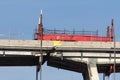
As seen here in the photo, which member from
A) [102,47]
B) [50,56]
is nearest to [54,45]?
[50,56]

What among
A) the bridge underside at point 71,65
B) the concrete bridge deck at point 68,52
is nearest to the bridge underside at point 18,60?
the concrete bridge deck at point 68,52

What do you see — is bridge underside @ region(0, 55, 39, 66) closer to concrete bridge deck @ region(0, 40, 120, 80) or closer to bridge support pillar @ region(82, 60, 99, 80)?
concrete bridge deck @ region(0, 40, 120, 80)

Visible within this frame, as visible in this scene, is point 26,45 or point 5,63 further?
point 5,63

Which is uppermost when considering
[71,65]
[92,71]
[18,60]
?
[18,60]

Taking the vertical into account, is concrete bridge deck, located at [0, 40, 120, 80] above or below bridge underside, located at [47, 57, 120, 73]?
above

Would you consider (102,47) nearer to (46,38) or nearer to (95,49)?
(95,49)

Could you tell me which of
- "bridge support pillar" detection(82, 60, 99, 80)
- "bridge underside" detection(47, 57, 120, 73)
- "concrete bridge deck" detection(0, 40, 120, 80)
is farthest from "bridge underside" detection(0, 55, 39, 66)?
"bridge support pillar" detection(82, 60, 99, 80)

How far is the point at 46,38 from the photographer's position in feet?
268

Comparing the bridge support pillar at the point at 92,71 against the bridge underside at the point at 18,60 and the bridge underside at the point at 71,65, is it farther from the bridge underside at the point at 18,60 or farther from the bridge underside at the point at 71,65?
the bridge underside at the point at 18,60

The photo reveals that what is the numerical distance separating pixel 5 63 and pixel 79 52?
13.2m

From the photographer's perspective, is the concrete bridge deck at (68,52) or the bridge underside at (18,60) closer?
the concrete bridge deck at (68,52)

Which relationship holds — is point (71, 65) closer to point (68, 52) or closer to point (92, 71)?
point (68, 52)

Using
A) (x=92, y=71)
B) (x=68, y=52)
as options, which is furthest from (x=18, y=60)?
(x=92, y=71)

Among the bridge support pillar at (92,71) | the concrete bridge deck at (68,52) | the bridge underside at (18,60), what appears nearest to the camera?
the concrete bridge deck at (68,52)
